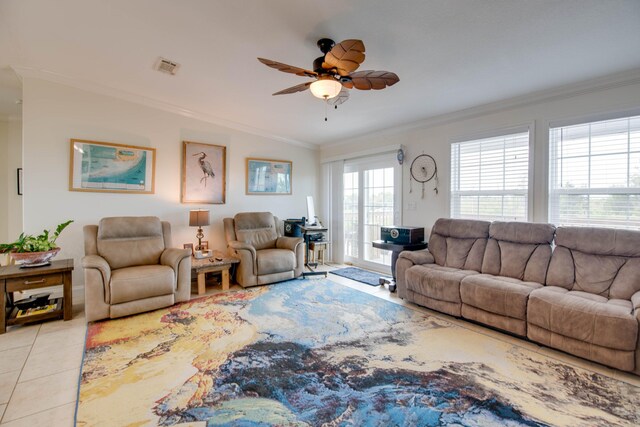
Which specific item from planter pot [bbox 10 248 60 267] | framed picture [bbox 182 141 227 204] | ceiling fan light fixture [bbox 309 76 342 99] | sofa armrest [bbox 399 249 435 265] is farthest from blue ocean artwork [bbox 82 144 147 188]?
sofa armrest [bbox 399 249 435 265]

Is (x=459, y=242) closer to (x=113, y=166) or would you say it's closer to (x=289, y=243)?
(x=289, y=243)

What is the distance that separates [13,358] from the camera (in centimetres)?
232

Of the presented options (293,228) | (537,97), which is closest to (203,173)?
(293,228)

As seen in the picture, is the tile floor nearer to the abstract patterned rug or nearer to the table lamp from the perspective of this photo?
the abstract patterned rug

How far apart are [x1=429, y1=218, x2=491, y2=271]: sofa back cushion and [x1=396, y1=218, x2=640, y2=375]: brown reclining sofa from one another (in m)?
0.01

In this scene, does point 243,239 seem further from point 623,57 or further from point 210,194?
point 623,57

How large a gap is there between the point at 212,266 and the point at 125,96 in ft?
8.72

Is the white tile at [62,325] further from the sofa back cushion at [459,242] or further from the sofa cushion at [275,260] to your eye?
the sofa back cushion at [459,242]

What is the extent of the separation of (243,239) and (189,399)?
9.42 ft

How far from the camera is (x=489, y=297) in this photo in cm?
272

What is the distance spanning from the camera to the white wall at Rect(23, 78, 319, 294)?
11.5 ft

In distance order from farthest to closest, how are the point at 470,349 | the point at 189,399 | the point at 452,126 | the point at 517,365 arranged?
1. the point at 452,126
2. the point at 470,349
3. the point at 517,365
4. the point at 189,399

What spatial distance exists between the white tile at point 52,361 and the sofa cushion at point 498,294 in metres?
3.45

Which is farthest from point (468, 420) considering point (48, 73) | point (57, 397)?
point (48, 73)
